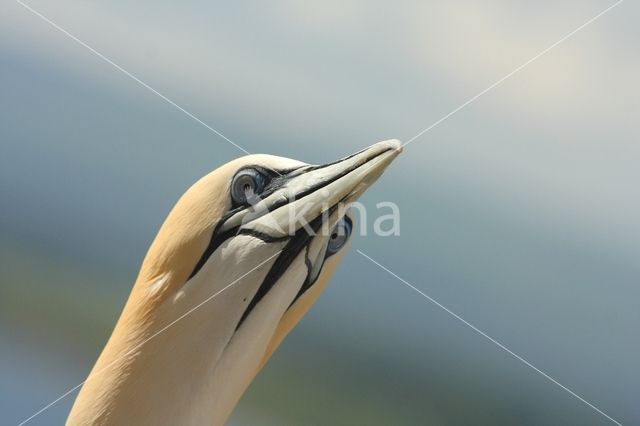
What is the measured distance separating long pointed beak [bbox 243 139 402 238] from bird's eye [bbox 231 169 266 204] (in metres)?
0.03

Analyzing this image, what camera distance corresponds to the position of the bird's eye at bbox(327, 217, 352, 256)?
5.56 ft

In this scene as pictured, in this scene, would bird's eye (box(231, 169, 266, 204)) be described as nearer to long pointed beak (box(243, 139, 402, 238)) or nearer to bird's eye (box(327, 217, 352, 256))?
long pointed beak (box(243, 139, 402, 238))

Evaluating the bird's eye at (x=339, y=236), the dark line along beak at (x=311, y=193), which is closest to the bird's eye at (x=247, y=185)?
the dark line along beak at (x=311, y=193)

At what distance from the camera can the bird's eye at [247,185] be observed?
163cm

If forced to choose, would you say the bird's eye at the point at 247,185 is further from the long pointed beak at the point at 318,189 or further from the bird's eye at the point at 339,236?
the bird's eye at the point at 339,236

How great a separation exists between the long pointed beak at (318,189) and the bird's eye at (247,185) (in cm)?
3

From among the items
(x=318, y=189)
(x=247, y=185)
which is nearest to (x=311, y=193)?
(x=318, y=189)

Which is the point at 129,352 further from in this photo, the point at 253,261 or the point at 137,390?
the point at 253,261

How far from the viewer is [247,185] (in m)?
1.65

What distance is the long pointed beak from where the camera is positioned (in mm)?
1539

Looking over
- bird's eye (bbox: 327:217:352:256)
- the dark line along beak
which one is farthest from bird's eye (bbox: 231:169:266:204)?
bird's eye (bbox: 327:217:352:256)

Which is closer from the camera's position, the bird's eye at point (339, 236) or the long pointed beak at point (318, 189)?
the long pointed beak at point (318, 189)

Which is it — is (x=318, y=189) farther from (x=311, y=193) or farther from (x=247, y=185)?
(x=247, y=185)

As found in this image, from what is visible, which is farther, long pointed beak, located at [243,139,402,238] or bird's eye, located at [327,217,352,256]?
bird's eye, located at [327,217,352,256]
